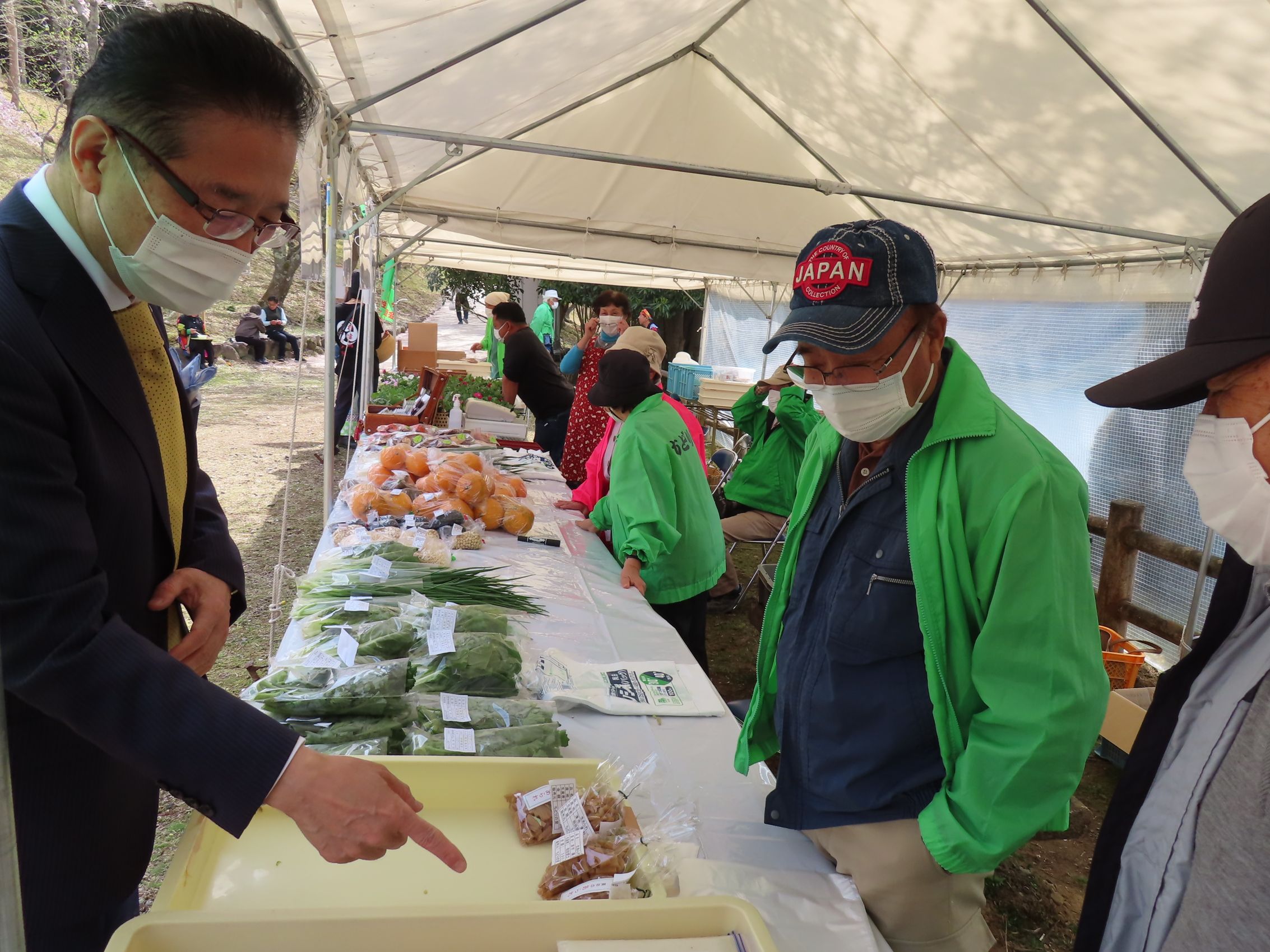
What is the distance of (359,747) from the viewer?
5.03 feet

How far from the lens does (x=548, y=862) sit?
1323 mm

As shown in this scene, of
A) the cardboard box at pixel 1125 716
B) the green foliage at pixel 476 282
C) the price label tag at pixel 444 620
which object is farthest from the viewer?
the green foliage at pixel 476 282

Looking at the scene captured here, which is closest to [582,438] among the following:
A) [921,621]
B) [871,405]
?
[871,405]

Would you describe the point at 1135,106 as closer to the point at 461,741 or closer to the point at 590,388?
the point at 590,388

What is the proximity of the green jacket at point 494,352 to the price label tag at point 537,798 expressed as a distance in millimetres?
9710

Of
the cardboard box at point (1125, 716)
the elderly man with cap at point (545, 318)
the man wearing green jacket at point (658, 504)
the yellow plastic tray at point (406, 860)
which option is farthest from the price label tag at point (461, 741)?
the elderly man with cap at point (545, 318)

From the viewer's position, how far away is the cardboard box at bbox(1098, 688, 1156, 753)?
3.64 m

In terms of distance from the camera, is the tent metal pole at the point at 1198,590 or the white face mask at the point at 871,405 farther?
the tent metal pole at the point at 1198,590

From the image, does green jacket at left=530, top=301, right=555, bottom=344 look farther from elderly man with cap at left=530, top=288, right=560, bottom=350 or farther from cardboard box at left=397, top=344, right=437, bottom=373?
cardboard box at left=397, top=344, right=437, bottom=373

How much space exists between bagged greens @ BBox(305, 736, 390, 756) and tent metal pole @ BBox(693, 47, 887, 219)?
503 centimetres

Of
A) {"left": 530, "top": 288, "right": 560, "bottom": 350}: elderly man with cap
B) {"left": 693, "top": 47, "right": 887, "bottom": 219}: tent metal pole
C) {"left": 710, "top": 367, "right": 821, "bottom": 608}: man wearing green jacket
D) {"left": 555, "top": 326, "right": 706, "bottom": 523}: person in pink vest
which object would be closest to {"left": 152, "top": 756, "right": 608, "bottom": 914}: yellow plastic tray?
{"left": 555, "top": 326, "right": 706, "bottom": 523}: person in pink vest

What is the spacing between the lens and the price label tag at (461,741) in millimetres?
1563

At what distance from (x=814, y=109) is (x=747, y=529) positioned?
9.22ft

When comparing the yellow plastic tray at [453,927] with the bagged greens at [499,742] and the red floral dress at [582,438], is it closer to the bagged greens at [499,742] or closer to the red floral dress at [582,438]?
the bagged greens at [499,742]
